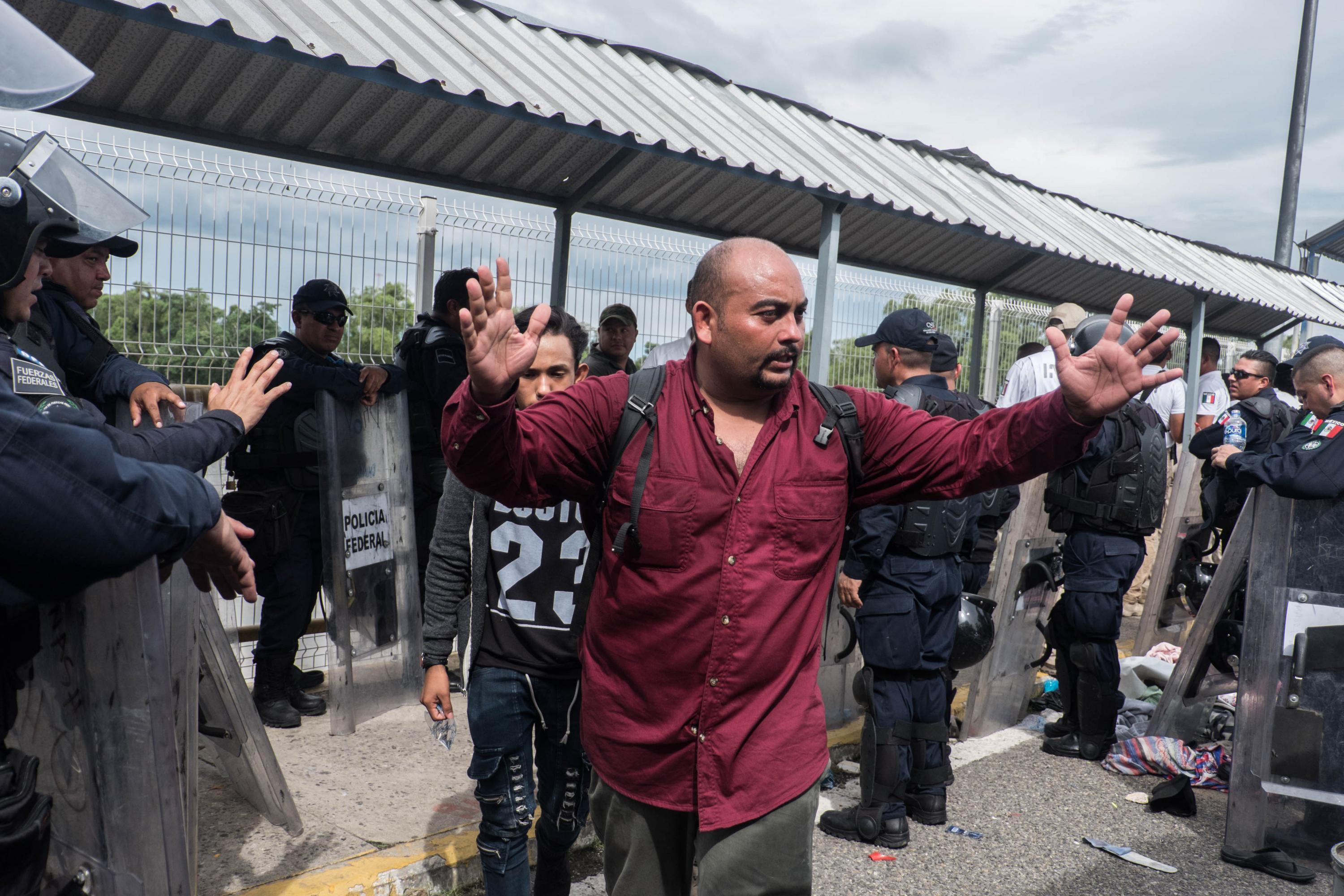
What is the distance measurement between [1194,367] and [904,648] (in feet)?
22.1

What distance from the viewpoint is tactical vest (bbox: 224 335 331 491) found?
4926mm

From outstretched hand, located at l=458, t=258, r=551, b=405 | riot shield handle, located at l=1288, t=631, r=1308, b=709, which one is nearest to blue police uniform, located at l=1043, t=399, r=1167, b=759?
A: riot shield handle, located at l=1288, t=631, r=1308, b=709

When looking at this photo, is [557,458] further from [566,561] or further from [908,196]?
[908,196]

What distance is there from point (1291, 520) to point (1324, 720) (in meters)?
0.79

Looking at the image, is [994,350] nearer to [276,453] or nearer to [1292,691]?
[1292,691]

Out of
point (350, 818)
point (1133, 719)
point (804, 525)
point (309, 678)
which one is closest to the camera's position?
point (804, 525)

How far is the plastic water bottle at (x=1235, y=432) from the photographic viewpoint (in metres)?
6.22

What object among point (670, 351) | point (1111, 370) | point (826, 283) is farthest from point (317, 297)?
point (1111, 370)

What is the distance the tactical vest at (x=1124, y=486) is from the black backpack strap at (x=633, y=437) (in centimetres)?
323

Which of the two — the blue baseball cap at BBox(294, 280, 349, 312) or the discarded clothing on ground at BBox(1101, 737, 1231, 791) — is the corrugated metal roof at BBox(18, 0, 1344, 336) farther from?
the discarded clothing on ground at BBox(1101, 737, 1231, 791)

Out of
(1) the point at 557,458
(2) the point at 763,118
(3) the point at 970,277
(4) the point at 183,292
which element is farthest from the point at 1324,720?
(3) the point at 970,277

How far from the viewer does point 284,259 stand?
17.3ft

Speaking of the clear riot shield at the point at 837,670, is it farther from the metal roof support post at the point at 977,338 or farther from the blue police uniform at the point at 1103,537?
the metal roof support post at the point at 977,338

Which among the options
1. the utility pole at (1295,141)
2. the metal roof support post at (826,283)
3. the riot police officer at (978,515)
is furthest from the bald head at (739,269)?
the utility pole at (1295,141)
